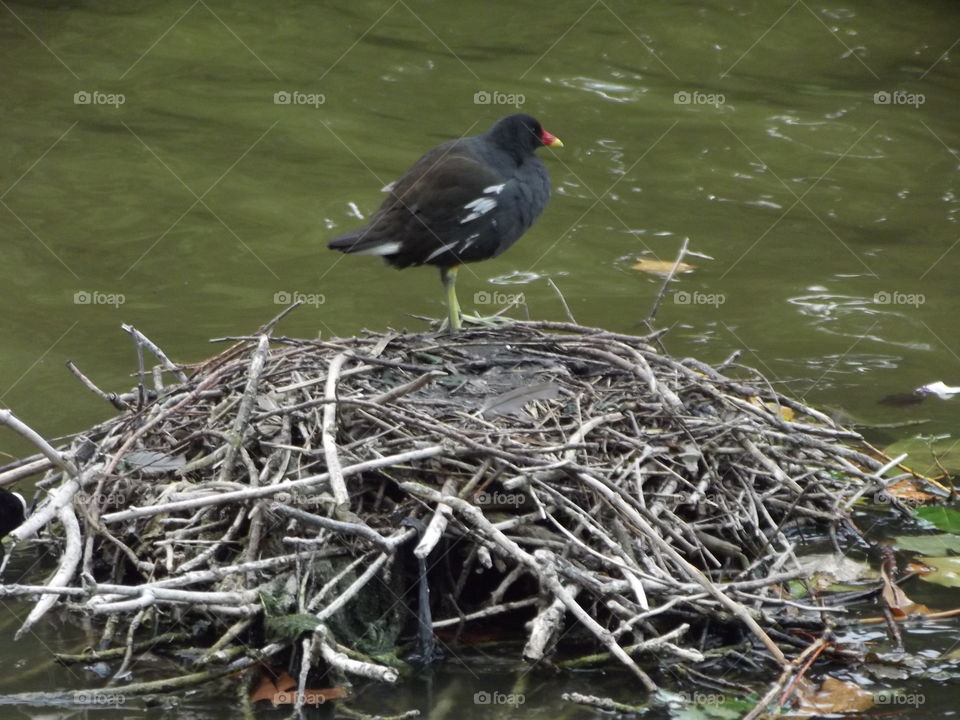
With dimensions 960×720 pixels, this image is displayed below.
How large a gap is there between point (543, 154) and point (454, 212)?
531 cm

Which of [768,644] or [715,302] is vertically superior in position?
[715,302]

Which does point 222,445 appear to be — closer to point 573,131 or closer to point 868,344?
point 868,344

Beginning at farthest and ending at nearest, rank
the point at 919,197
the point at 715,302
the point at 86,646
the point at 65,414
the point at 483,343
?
the point at 919,197
the point at 715,302
the point at 65,414
the point at 483,343
the point at 86,646

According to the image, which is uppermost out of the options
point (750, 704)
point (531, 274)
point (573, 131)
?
point (573, 131)

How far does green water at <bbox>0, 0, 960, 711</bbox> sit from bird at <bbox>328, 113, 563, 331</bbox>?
1.75m

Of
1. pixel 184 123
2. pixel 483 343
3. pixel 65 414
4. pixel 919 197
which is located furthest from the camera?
pixel 184 123

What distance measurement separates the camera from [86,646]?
434 centimetres

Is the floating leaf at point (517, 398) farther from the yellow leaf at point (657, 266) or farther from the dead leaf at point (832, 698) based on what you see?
the yellow leaf at point (657, 266)

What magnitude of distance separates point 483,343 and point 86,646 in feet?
6.43

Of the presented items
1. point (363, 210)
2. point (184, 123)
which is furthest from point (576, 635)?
point (184, 123)

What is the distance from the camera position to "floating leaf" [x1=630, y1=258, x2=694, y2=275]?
8.62m

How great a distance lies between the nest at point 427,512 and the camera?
3994 millimetres

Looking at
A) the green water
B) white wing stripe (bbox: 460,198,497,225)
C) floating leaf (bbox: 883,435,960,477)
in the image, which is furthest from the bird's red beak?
floating leaf (bbox: 883,435,960,477)

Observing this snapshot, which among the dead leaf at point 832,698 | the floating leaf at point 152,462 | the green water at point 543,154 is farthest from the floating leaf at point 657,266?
the dead leaf at point 832,698
